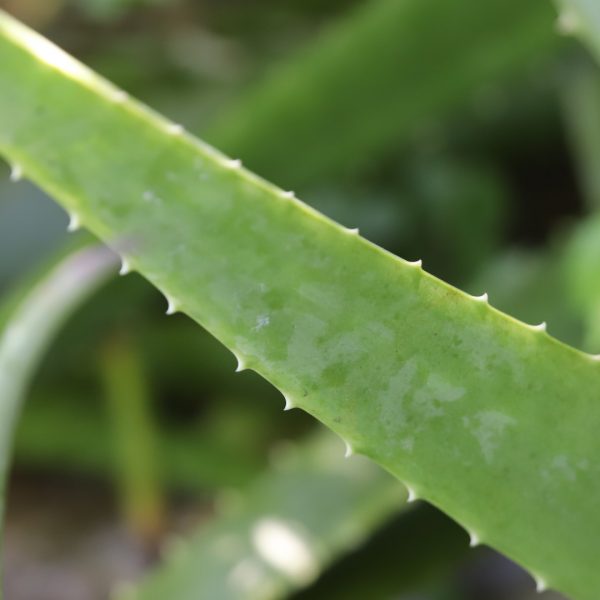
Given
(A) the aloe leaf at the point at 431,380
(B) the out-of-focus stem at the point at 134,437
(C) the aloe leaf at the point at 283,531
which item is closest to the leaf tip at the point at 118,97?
(A) the aloe leaf at the point at 431,380

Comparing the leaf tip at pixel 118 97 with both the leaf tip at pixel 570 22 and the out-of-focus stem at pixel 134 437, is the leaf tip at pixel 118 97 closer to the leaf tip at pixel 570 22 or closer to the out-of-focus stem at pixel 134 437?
the leaf tip at pixel 570 22

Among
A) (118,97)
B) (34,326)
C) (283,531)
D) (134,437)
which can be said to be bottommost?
(134,437)

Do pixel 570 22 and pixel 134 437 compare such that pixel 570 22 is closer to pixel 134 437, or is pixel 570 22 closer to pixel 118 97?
pixel 118 97

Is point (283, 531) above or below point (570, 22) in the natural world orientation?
below

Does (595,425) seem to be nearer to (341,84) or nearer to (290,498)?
(290,498)

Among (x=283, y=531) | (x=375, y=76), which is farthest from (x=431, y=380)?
(x=375, y=76)

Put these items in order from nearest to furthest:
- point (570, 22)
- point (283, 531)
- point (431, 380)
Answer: point (431, 380), point (570, 22), point (283, 531)
